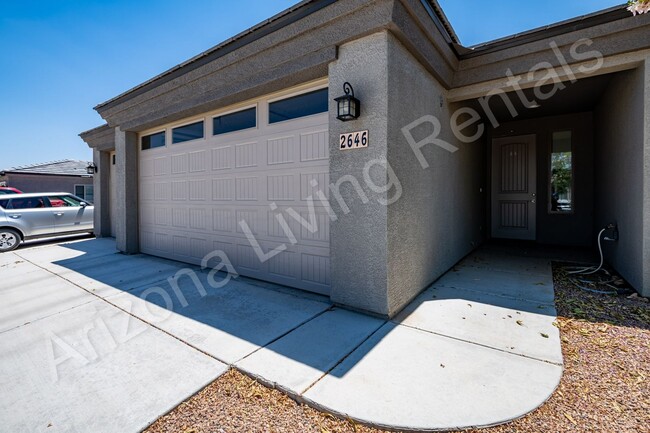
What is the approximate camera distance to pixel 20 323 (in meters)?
3.10

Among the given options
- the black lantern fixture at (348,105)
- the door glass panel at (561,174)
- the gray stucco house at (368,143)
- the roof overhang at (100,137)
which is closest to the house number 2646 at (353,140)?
the gray stucco house at (368,143)

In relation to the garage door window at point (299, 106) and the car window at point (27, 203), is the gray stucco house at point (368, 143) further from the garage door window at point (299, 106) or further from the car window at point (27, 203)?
the car window at point (27, 203)

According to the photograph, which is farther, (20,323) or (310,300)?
(310,300)

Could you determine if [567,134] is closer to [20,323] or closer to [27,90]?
[20,323]

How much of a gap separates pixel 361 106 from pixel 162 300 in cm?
335

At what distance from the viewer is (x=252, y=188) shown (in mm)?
4516

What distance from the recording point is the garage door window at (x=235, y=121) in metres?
→ 4.50

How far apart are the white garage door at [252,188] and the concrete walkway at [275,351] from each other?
58cm

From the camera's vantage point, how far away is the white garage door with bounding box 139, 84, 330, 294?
150 inches

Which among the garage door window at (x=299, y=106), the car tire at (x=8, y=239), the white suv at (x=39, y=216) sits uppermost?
the garage door window at (x=299, y=106)

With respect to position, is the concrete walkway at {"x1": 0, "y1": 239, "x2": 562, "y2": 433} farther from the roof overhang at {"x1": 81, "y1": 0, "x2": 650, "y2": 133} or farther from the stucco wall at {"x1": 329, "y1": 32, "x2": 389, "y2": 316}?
the roof overhang at {"x1": 81, "y1": 0, "x2": 650, "y2": 133}

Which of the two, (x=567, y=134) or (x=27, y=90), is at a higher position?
(x=27, y=90)

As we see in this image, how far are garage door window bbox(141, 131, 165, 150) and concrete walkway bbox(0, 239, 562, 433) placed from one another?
3.22 meters

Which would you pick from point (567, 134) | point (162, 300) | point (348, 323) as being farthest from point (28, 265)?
point (567, 134)
